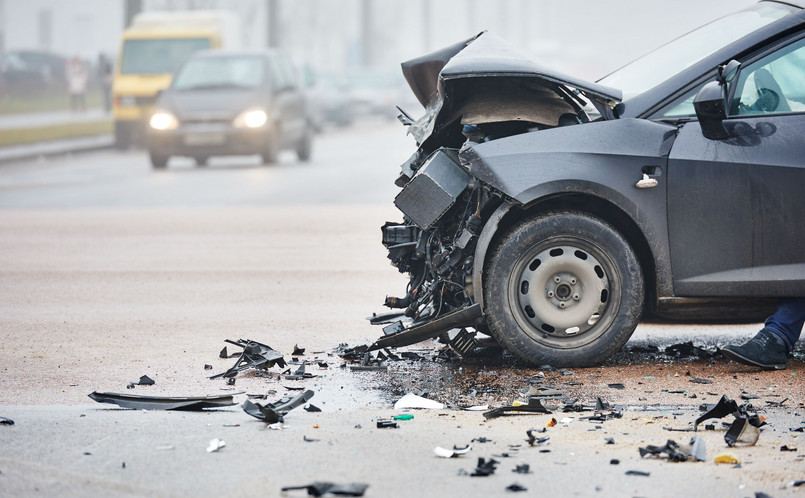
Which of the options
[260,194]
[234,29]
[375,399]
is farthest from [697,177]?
[234,29]

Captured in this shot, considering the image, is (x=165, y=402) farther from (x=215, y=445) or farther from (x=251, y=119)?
(x=251, y=119)

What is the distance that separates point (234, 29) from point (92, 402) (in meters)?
25.7

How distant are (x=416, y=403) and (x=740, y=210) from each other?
2.01m

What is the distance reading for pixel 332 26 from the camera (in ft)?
235

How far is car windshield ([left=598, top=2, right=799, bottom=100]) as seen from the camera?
6.70 meters

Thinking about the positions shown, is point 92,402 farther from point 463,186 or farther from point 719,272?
point 719,272

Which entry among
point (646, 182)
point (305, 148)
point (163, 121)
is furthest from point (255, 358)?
point (305, 148)

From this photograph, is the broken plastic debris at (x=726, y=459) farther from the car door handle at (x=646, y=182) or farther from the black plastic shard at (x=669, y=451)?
the car door handle at (x=646, y=182)

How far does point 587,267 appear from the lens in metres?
6.31

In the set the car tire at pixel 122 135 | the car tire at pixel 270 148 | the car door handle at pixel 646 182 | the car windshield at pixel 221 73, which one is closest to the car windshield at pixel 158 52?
the car tire at pixel 122 135

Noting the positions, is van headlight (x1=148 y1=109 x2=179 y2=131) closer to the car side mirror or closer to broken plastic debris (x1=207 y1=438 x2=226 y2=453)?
the car side mirror

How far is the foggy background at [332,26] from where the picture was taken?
186 feet

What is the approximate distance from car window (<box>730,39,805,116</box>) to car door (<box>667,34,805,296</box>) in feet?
0.32

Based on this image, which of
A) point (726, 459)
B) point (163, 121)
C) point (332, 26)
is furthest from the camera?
point (332, 26)
